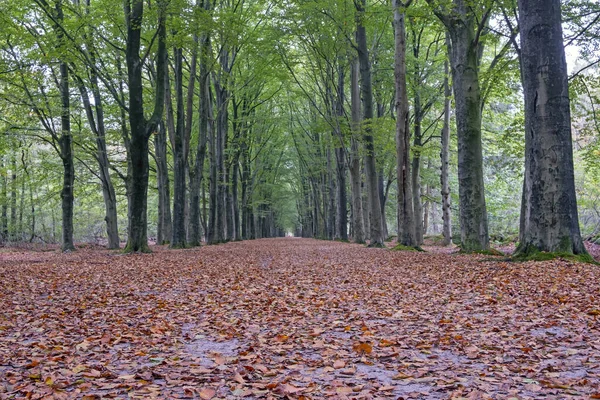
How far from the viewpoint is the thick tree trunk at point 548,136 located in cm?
742

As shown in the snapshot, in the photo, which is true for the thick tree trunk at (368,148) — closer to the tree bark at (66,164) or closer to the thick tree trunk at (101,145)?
the thick tree trunk at (101,145)

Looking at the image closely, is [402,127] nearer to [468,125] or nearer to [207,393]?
[468,125]

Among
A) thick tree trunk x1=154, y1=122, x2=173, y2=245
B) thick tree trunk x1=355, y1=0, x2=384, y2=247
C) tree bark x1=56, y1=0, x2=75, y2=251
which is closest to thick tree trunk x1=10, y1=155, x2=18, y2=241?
thick tree trunk x1=154, y1=122, x2=173, y2=245

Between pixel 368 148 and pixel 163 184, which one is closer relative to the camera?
pixel 368 148

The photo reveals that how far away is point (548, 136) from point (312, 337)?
19.2 feet

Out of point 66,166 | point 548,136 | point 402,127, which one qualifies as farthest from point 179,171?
point 548,136

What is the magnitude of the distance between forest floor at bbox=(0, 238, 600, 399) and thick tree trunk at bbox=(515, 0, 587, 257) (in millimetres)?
804

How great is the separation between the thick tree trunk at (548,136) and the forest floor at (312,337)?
0.80 metres

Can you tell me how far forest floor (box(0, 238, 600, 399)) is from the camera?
2.81 metres

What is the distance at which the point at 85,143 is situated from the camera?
60.0 ft

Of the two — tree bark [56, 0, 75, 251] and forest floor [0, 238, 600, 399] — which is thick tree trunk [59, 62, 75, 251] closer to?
tree bark [56, 0, 75, 251]

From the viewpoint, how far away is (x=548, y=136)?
7.53 meters

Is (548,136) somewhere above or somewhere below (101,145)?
below

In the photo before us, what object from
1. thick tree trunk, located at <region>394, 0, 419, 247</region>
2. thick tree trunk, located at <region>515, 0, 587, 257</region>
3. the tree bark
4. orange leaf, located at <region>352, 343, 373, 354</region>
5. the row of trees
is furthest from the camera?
the tree bark
